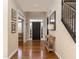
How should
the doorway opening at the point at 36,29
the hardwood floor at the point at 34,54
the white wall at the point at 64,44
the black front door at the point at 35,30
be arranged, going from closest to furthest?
the white wall at the point at 64,44, the hardwood floor at the point at 34,54, the doorway opening at the point at 36,29, the black front door at the point at 35,30

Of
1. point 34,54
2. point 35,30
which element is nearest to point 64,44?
point 34,54

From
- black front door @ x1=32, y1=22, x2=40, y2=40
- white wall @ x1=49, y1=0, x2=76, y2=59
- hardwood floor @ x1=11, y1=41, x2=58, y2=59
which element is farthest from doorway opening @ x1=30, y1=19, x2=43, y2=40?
white wall @ x1=49, y1=0, x2=76, y2=59

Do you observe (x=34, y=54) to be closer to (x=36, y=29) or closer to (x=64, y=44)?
(x=64, y=44)

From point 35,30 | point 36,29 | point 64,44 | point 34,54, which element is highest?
point 36,29

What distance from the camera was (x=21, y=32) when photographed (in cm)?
1296

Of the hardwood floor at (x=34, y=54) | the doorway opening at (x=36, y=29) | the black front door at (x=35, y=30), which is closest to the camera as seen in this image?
the hardwood floor at (x=34, y=54)

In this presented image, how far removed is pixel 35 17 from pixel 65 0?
10.6 metres

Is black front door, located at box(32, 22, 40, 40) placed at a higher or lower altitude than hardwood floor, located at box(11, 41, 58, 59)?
higher

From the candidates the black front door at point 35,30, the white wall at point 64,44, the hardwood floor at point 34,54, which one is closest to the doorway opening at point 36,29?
the black front door at point 35,30

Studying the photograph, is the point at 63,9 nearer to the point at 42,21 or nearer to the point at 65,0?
the point at 65,0

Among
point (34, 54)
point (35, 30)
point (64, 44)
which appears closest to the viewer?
point (64, 44)

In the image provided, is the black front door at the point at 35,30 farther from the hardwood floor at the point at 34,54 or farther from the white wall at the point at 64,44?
the white wall at the point at 64,44

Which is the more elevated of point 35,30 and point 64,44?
point 35,30

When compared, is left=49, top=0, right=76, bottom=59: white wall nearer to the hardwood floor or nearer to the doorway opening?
the hardwood floor
